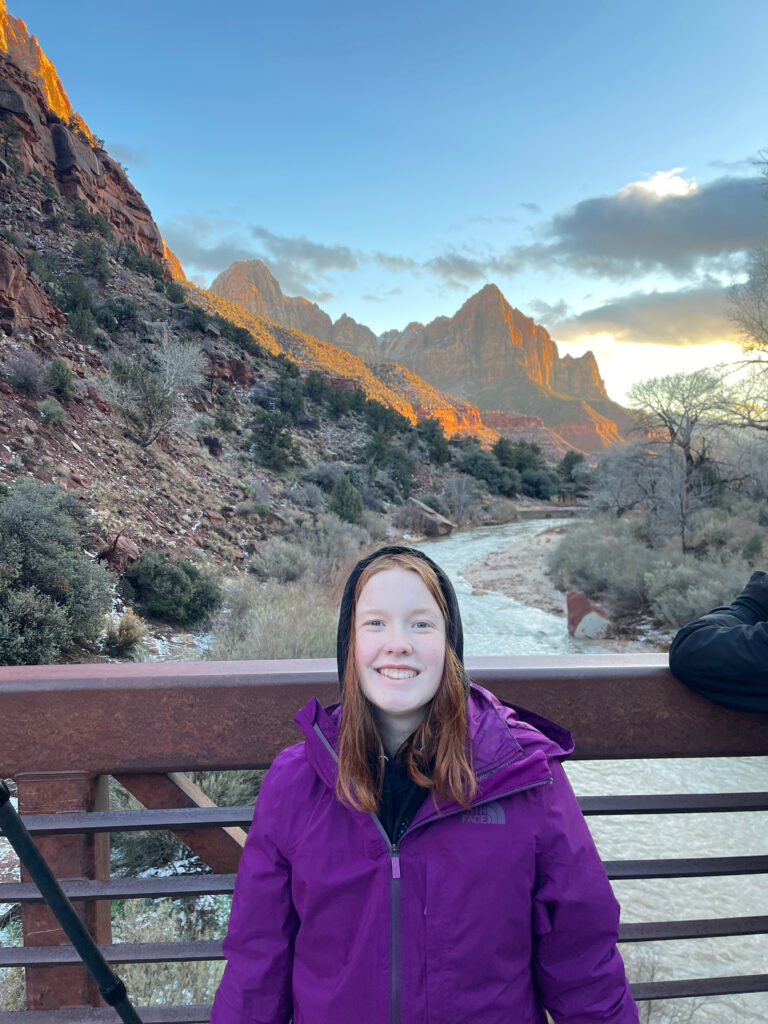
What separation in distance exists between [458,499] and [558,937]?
2592 cm

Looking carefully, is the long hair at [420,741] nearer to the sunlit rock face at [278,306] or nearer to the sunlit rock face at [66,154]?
the sunlit rock face at [66,154]

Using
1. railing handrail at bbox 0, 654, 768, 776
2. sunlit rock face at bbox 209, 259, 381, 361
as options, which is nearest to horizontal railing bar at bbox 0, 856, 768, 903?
railing handrail at bbox 0, 654, 768, 776

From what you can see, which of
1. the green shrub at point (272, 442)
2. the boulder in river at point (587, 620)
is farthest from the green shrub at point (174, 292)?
the boulder in river at point (587, 620)

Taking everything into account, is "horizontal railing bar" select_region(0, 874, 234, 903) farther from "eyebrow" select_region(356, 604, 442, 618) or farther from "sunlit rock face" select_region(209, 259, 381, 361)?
"sunlit rock face" select_region(209, 259, 381, 361)

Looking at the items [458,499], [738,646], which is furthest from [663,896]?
[458,499]

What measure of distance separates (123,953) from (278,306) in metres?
111

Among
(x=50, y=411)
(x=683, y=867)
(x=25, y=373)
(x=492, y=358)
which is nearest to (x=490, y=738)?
(x=683, y=867)

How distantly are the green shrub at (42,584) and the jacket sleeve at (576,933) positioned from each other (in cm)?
572

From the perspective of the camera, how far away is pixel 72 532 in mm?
7855

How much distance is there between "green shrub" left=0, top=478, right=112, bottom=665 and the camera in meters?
5.99

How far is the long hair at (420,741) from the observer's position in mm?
1028

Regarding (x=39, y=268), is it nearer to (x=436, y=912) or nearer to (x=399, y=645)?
(x=399, y=645)

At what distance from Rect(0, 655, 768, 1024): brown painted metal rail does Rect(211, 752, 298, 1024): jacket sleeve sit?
18 cm

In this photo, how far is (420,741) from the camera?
111cm
